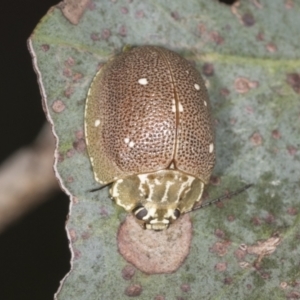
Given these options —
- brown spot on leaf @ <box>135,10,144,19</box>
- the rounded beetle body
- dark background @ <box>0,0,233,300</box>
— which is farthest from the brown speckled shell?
dark background @ <box>0,0,233,300</box>

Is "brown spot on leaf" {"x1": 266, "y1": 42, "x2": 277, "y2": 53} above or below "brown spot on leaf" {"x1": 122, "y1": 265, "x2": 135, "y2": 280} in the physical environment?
above

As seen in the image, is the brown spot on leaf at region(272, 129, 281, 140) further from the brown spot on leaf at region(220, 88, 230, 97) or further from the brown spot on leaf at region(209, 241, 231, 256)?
the brown spot on leaf at region(209, 241, 231, 256)

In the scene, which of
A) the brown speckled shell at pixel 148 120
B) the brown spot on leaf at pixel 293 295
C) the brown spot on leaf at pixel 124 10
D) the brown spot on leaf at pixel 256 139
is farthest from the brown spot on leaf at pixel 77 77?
the brown spot on leaf at pixel 293 295

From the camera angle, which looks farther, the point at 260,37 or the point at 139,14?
the point at 260,37

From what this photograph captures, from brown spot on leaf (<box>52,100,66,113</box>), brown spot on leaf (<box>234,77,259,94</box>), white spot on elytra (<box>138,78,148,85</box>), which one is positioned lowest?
brown spot on leaf (<box>234,77,259,94</box>)

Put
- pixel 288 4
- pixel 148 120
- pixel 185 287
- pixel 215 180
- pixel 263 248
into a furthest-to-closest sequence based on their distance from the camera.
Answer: pixel 288 4, pixel 215 180, pixel 263 248, pixel 185 287, pixel 148 120

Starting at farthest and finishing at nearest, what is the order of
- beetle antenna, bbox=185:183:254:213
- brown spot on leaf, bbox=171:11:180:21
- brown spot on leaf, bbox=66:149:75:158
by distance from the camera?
1. brown spot on leaf, bbox=171:11:180:21
2. beetle antenna, bbox=185:183:254:213
3. brown spot on leaf, bbox=66:149:75:158

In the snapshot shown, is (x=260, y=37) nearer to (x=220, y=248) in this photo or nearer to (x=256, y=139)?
(x=256, y=139)

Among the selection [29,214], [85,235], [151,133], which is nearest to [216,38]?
[151,133]

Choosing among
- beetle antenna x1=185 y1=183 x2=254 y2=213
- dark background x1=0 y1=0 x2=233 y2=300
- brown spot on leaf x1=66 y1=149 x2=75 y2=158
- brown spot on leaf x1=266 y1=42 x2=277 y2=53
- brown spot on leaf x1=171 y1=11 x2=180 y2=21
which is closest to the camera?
brown spot on leaf x1=66 y1=149 x2=75 y2=158
